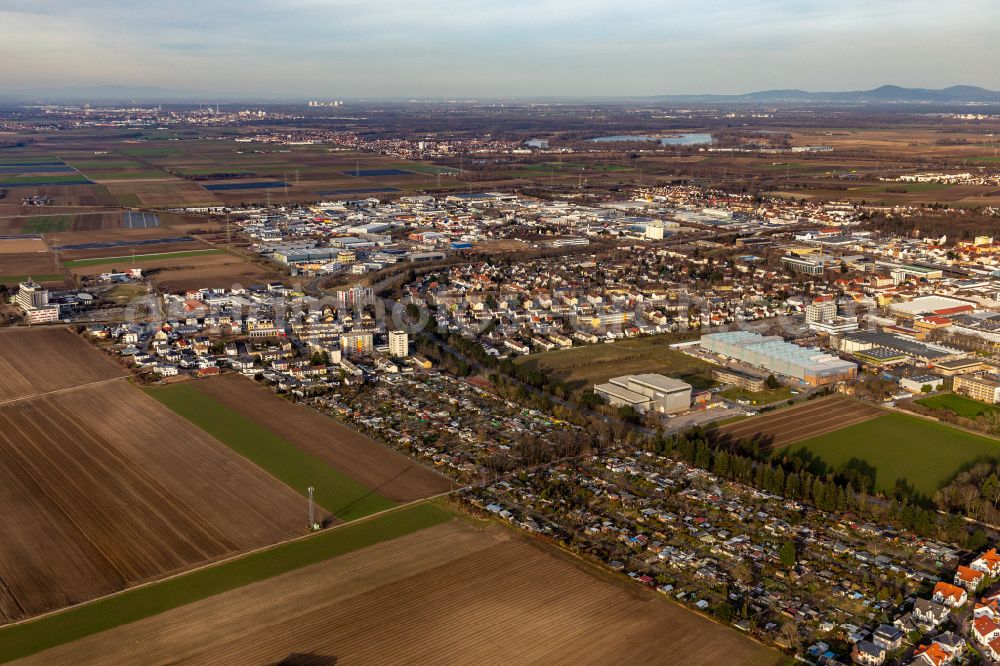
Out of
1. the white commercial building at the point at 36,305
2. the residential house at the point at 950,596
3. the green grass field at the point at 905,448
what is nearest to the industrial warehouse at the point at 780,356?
the green grass field at the point at 905,448

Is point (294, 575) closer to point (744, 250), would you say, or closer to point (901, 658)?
point (901, 658)

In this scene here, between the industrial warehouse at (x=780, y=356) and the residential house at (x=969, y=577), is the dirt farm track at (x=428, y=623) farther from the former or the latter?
the industrial warehouse at (x=780, y=356)

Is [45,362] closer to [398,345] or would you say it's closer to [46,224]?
[398,345]

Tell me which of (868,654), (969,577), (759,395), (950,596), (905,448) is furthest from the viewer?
(759,395)

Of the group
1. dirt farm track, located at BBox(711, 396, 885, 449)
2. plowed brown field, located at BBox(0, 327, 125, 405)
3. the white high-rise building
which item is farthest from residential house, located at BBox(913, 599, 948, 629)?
plowed brown field, located at BBox(0, 327, 125, 405)

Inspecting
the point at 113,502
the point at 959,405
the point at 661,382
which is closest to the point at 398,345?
the point at 661,382

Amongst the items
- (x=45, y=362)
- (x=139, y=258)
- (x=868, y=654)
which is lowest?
(x=868, y=654)

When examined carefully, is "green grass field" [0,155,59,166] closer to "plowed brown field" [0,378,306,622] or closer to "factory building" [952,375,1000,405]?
"plowed brown field" [0,378,306,622]
